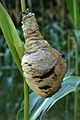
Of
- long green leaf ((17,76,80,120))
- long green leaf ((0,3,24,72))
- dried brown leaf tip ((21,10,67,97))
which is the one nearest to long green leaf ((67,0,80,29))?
long green leaf ((17,76,80,120))

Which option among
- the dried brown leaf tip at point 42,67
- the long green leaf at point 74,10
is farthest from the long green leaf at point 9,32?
the long green leaf at point 74,10

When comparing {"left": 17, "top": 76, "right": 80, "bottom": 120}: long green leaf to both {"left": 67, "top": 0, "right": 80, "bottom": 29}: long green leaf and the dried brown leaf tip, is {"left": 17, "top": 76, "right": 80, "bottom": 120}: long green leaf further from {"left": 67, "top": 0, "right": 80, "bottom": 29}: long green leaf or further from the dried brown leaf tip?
{"left": 67, "top": 0, "right": 80, "bottom": 29}: long green leaf

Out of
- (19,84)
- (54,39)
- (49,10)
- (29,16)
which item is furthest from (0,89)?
(29,16)

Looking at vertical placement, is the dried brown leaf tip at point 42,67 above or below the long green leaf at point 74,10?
above

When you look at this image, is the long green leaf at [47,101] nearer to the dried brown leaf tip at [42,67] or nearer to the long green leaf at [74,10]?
the dried brown leaf tip at [42,67]

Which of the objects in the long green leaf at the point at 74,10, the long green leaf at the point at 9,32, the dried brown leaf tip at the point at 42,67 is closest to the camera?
the dried brown leaf tip at the point at 42,67

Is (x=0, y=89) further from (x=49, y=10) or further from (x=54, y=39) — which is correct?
(x=49, y=10)

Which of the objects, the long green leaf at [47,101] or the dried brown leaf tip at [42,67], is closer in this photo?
the dried brown leaf tip at [42,67]

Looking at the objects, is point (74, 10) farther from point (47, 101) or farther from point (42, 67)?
point (42, 67)
